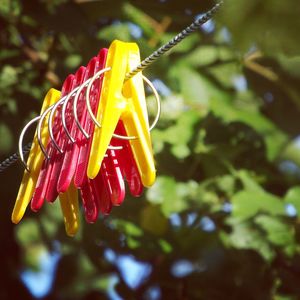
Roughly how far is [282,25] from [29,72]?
1.55 meters

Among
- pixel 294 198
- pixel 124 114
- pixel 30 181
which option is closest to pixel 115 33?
pixel 294 198

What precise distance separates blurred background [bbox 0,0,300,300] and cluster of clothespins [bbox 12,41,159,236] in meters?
0.67

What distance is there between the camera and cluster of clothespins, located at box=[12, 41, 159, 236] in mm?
669

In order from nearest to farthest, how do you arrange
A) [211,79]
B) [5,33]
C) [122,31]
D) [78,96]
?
[78,96] < [122,31] < [211,79] < [5,33]

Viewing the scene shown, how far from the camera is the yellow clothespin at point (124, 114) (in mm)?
648

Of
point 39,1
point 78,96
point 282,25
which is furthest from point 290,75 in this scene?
point 282,25

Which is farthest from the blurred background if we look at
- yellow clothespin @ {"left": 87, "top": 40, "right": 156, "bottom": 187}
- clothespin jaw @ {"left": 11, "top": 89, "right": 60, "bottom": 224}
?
yellow clothespin @ {"left": 87, "top": 40, "right": 156, "bottom": 187}

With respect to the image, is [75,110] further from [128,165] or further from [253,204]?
[253,204]

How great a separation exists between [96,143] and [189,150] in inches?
34.5

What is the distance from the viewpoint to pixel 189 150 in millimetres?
1516

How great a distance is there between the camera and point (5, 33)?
70.3 inches

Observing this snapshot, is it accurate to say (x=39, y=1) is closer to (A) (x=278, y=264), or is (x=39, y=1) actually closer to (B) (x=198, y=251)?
(B) (x=198, y=251)

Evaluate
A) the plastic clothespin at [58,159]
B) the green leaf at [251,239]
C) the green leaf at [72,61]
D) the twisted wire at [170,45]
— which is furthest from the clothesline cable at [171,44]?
the green leaf at [72,61]

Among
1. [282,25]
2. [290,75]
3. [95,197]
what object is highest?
[282,25]
